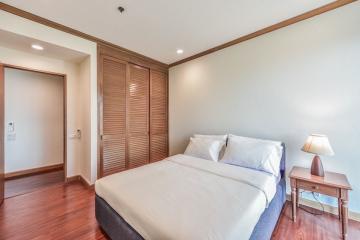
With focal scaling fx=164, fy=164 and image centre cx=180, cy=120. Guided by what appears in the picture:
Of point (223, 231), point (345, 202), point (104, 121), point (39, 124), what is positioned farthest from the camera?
point (39, 124)

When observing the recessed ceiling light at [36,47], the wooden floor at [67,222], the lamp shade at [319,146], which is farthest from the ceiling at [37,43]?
the lamp shade at [319,146]

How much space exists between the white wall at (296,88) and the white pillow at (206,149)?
51 cm

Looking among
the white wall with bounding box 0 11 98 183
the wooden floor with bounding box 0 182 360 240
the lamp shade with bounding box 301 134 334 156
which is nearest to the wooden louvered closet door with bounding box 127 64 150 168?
the white wall with bounding box 0 11 98 183

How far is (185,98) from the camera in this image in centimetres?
373

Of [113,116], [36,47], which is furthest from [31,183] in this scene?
[36,47]

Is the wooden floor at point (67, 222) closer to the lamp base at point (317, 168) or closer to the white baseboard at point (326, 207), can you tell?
the white baseboard at point (326, 207)

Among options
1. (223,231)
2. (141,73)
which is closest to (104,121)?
(141,73)

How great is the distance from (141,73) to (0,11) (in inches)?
82.2

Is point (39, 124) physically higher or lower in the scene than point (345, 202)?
higher

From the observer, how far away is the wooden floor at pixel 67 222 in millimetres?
1732

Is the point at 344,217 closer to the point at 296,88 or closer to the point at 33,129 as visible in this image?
the point at 296,88

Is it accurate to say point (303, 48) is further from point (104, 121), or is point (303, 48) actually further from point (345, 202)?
point (104, 121)

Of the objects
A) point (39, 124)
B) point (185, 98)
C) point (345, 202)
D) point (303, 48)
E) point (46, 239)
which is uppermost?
point (303, 48)

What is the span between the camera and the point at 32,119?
3652mm
